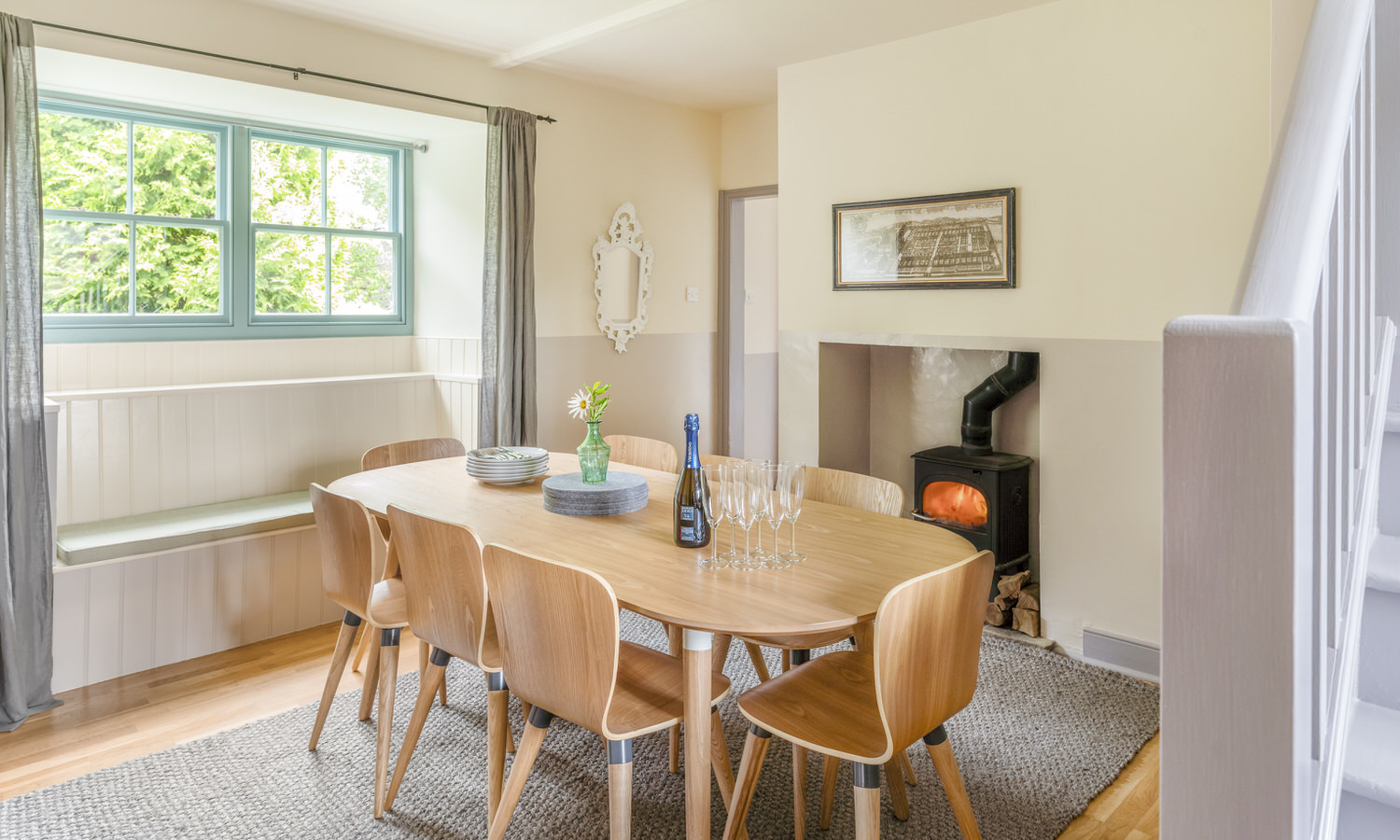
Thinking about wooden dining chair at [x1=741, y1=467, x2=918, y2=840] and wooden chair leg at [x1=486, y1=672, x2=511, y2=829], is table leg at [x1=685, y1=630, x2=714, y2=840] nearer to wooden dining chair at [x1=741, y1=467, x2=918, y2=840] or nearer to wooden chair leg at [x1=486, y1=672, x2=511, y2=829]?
wooden dining chair at [x1=741, y1=467, x2=918, y2=840]

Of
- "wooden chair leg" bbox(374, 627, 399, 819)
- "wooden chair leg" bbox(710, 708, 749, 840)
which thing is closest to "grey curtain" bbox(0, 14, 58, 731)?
"wooden chair leg" bbox(374, 627, 399, 819)

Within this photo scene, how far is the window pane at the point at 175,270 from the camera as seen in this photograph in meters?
4.00

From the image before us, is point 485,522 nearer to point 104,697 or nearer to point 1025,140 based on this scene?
point 104,697

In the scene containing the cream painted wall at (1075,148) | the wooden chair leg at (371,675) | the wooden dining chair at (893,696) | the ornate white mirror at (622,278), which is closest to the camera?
the wooden dining chair at (893,696)

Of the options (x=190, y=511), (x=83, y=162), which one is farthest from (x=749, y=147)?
(x=190, y=511)

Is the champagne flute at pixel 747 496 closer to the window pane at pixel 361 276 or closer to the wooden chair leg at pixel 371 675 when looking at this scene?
the wooden chair leg at pixel 371 675

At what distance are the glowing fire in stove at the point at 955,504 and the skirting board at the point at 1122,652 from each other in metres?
0.63

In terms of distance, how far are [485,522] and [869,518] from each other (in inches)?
42.8

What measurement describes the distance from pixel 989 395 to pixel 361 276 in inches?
132

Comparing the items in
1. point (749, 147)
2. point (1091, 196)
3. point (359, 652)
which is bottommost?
point (359, 652)

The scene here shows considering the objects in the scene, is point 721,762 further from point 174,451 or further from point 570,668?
point 174,451

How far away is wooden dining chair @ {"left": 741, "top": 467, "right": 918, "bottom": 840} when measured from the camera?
83.9 inches

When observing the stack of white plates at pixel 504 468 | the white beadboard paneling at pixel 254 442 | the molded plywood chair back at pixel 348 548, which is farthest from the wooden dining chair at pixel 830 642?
the white beadboard paneling at pixel 254 442

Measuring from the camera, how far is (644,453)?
11.4 feet
